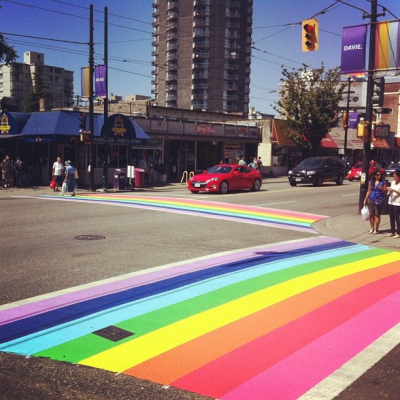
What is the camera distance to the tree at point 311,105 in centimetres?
4334

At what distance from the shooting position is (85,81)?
1043 inches

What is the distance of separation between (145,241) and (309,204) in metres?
11.0

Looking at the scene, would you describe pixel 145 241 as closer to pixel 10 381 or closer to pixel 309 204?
pixel 10 381

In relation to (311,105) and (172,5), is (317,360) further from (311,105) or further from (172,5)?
(172,5)

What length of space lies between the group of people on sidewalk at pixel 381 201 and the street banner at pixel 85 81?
17.7 metres

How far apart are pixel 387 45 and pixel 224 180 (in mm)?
10907

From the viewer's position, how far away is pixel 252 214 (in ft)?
54.7

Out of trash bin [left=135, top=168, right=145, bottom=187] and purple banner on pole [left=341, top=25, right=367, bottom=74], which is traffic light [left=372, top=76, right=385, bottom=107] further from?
trash bin [left=135, top=168, right=145, bottom=187]

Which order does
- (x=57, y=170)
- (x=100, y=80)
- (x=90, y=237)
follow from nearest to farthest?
(x=90, y=237), (x=57, y=170), (x=100, y=80)

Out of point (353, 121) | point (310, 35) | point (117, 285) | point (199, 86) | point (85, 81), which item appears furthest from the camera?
point (199, 86)

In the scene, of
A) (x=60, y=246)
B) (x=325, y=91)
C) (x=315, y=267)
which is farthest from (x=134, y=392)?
(x=325, y=91)

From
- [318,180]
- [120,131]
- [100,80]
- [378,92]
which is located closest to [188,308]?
[378,92]

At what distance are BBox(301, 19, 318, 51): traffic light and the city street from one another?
18.7 feet

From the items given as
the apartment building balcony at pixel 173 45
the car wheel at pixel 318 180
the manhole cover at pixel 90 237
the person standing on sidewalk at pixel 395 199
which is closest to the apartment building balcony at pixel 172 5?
the apartment building balcony at pixel 173 45
